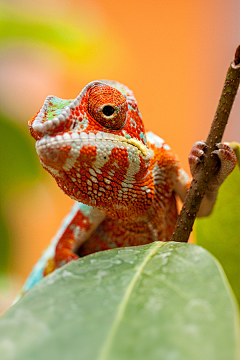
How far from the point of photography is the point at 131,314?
0.37 m

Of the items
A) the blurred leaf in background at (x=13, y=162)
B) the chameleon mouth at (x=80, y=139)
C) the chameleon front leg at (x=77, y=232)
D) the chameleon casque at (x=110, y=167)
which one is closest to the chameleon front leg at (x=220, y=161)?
the chameleon casque at (x=110, y=167)

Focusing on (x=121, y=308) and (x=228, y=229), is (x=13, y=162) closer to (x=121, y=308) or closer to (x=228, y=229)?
(x=228, y=229)

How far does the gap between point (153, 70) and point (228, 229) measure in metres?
1.72

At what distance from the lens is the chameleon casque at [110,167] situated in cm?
55

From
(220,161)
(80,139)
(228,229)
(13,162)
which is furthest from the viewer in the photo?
(13,162)

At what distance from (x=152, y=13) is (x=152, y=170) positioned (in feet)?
6.02

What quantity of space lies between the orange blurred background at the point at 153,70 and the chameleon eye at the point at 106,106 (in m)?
1.46

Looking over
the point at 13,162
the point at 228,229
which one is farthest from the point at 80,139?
the point at 13,162

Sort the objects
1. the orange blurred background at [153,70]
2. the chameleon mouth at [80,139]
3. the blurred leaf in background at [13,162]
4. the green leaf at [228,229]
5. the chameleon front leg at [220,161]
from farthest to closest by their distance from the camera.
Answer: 1. the orange blurred background at [153,70]
2. the blurred leaf in background at [13,162]
3. the green leaf at [228,229]
4. the chameleon front leg at [220,161]
5. the chameleon mouth at [80,139]

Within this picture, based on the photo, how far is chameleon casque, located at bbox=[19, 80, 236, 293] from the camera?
546 millimetres

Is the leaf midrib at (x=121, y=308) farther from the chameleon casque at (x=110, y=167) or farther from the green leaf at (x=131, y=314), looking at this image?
the chameleon casque at (x=110, y=167)

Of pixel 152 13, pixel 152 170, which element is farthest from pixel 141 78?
pixel 152 170

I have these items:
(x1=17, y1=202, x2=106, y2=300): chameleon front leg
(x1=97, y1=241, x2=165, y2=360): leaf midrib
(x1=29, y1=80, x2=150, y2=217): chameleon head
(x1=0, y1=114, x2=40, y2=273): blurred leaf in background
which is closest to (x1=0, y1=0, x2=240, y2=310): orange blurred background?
(x1=0, y1=114, x2=40, y2=273): blurred leaf in background

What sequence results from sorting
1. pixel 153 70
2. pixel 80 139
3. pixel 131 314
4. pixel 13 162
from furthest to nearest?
1. pixel 153 70
2. pixel 13 162
3. pixel 80 139
4. pixel 131 314
